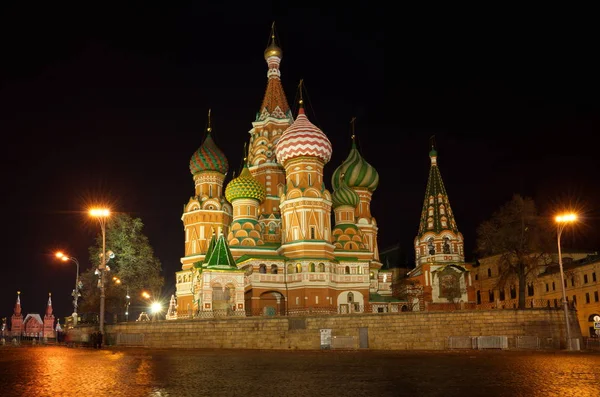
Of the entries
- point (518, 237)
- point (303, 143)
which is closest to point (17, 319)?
point (303, 143)

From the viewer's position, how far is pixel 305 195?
46531 millimetres

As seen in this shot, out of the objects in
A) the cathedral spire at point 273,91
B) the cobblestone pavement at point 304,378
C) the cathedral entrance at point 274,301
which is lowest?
the cobblestone pavement at point 304,378

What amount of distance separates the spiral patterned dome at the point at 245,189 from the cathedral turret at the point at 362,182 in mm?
8722

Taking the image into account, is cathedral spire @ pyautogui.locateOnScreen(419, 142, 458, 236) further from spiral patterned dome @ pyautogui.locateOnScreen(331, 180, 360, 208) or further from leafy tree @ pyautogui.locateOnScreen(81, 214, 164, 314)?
leafy tree @ pyautogui.locateOnScreen(81, 214, 164, 314)

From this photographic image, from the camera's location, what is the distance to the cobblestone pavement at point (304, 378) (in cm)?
1231

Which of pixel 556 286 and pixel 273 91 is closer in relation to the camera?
pixel 556 286

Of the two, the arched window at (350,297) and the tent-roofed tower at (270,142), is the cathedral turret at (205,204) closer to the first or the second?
the tent-roofed tower at (270,142)

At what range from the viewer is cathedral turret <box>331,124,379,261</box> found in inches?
2205

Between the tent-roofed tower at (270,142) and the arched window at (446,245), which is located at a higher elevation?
the tent-roofed tower at (270,142)

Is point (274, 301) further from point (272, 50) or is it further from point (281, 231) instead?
point (272, 50)

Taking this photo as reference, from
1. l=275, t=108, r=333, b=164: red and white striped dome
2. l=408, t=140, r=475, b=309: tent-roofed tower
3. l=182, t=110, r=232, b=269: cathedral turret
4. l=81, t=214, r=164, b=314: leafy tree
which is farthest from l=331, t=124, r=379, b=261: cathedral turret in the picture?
l=81, t=214, r=164, b=314: leafy tree

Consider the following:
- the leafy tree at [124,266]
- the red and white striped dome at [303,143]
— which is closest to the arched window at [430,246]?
the red and white striped dome at [303,143]

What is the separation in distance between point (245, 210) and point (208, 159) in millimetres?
8233

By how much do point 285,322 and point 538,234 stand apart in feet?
59.8
